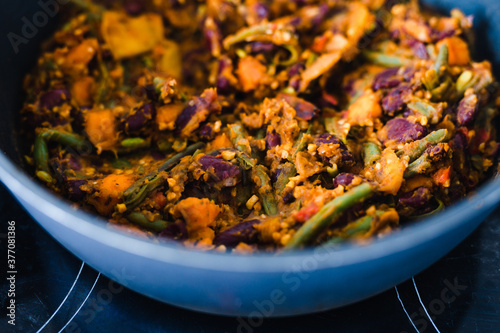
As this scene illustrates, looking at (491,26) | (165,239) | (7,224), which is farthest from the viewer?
(491,26)

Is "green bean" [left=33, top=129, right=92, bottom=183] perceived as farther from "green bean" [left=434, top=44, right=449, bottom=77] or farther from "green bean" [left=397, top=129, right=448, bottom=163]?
"green bean" [left=434, top=44, right=449, bottom=77]

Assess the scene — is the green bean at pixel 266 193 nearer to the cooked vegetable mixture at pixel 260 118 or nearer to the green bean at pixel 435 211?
the cooked vegetable mixture at pixel 260 118

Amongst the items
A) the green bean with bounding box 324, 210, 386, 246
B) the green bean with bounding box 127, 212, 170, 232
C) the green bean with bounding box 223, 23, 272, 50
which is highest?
the green bean with bounding box 223, 23, 272, 50

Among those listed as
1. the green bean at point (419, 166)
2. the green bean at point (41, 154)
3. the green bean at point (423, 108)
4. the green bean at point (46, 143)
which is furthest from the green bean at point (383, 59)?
the green bean at point (41, 154)

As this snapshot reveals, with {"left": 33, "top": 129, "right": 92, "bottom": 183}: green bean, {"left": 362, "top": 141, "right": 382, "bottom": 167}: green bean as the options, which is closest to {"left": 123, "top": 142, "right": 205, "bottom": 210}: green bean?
{"left": 33, "top": 129, "right": 92, "bottom": 183}: green bean

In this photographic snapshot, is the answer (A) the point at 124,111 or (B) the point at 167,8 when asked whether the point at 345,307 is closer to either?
(A) the point at 124,111

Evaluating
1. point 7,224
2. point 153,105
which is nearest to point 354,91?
point 153,105
